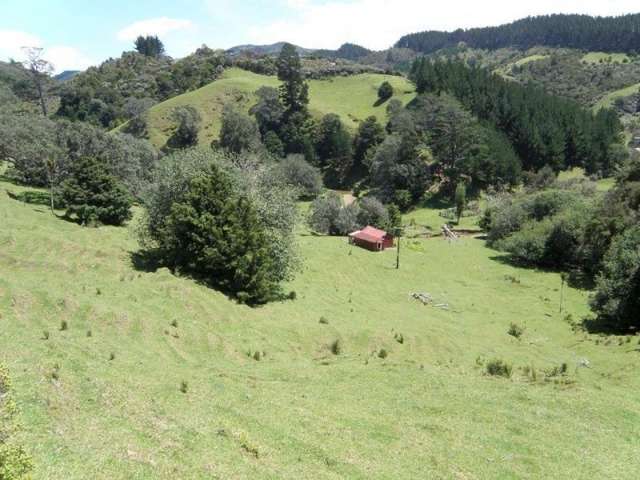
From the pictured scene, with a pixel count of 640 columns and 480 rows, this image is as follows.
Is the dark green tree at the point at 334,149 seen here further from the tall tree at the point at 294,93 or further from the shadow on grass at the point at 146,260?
the shadow on grass at the point at 146,260

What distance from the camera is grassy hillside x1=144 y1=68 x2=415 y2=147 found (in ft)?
452

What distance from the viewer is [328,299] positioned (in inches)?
1716

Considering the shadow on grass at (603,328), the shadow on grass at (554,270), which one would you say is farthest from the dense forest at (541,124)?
the shadow on grass at (603,328)

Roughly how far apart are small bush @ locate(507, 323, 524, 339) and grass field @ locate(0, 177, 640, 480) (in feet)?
1.91

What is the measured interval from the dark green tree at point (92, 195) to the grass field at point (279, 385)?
1077 cm

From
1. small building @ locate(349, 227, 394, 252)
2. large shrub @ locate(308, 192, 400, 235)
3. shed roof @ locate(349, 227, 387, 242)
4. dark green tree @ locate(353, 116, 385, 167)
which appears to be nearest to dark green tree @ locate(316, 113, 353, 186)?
dark green tree @ locate(353, 116, 385, 167)

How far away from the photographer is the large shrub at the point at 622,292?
4200 centimetres

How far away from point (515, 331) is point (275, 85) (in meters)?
143

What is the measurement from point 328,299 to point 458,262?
2840 centimetres

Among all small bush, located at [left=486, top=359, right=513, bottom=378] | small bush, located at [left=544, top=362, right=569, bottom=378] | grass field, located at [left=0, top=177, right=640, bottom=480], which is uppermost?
grass field, located at [left=0, top=177, right=640, bottom=480]

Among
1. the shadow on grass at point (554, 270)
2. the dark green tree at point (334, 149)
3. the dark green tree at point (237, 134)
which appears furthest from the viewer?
the dark green tree at point (334, 149)

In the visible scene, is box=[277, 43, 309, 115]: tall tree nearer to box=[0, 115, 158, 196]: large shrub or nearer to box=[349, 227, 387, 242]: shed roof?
box=[0, 115, 158, 196]: large shrub

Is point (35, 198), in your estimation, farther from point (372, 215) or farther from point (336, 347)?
point (336, 347)

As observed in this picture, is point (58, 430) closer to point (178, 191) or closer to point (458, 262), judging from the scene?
point (178, 191)
